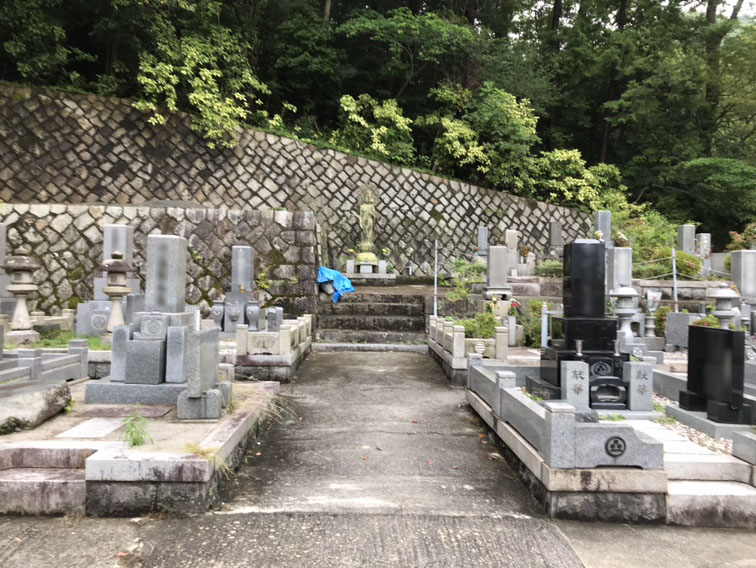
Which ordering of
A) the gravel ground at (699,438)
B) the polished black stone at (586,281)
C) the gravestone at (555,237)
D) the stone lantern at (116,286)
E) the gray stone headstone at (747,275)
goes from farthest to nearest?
the gravestone at (555,237) < the gray stone headstone at (747,275) < the stone lantern at (116,286) < the polished black stone at (586,281) < the gravel ground at (699,438)

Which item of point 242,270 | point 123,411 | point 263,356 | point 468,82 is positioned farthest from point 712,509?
point 468,82

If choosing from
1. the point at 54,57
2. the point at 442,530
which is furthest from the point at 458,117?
the point at 442,530

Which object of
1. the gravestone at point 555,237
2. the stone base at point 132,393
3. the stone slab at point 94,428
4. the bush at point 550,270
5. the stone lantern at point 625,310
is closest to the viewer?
the stone slab at point 94,428

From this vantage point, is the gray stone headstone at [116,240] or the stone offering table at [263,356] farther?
the gray stone headstone at [116,240]

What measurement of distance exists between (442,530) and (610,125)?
84.1 feet

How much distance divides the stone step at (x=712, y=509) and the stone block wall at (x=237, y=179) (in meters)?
13.8

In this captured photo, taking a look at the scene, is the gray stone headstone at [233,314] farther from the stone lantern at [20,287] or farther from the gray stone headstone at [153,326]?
the gray stone headstone at [153,326]

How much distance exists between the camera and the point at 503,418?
4.53 metres

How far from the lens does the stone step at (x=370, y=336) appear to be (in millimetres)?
10867

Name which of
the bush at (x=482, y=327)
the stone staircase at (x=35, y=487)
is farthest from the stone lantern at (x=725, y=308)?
the stone staircase at (x=35, y=487)

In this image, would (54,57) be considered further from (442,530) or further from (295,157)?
(442,530)

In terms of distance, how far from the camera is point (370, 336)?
1091 cm

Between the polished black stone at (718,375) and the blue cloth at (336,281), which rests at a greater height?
the blue cloth at (336,281)

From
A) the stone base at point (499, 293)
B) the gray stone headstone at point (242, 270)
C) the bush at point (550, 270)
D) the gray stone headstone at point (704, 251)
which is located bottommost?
the stone base at point (499, 293)
